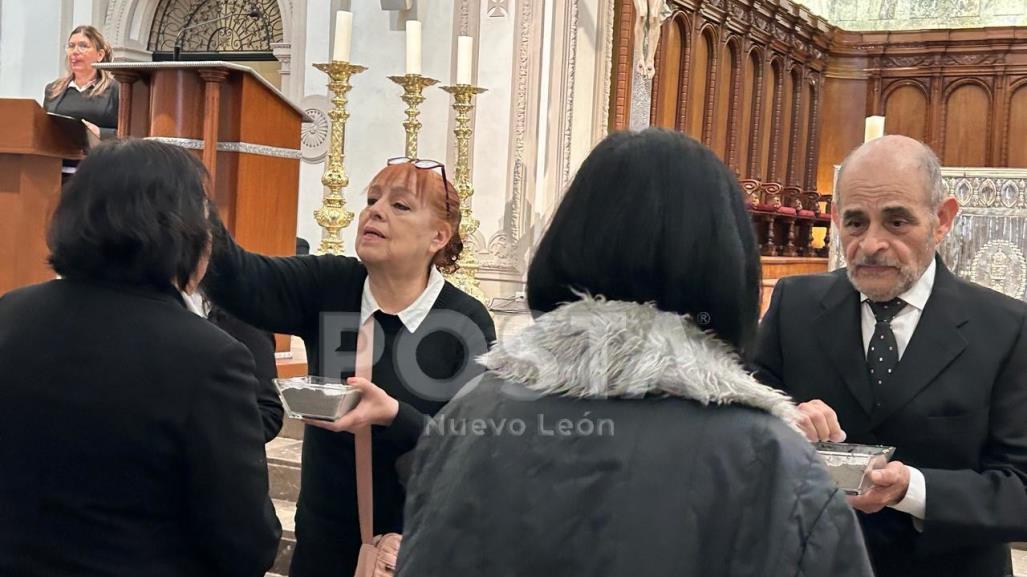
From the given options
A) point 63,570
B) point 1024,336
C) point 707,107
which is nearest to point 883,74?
point 707,107

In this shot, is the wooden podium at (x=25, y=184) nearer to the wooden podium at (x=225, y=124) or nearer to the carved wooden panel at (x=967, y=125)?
the wooden podium at (x=225, y=124)

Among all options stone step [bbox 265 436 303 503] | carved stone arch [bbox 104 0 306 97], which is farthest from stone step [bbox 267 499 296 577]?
carved stone arch [bbox 104 0 306 97]

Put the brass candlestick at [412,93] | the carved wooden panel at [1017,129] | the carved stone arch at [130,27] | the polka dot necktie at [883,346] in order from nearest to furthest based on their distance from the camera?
the polka dot necktie at [883,346] < the brass candlestick at [412,93] < the carved stone arch at [130,27] < the carved wooden panel at [1017,129]

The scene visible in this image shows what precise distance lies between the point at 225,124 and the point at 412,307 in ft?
8.97

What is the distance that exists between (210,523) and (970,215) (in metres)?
4.66

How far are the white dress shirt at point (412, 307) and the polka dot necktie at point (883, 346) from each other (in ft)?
2.94

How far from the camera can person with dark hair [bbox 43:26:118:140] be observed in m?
5.47

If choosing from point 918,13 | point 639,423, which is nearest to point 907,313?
point 639,423

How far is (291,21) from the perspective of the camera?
8836mm

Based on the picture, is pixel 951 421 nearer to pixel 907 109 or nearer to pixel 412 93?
pixel 412 93

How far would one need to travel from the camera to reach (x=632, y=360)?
128 cm

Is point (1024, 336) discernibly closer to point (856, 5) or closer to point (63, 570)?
point (63, 570)

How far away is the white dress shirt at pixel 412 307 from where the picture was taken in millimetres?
2443

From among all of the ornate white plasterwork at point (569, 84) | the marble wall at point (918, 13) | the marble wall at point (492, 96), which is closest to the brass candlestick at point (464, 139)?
the marble wall at point (492, 96)
